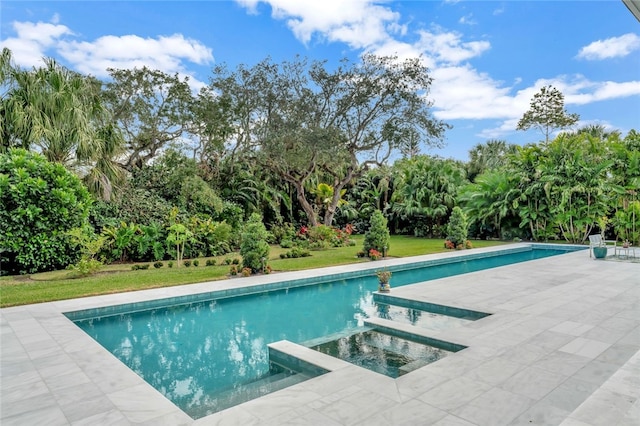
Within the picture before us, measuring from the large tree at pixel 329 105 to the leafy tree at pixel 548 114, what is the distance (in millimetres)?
14944

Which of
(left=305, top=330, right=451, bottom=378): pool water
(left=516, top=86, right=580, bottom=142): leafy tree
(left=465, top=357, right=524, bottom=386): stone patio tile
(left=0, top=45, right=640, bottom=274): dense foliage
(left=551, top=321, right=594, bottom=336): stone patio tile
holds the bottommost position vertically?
(left=305, top=330, right=451, bottom=378): pool water

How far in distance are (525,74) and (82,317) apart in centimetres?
2560

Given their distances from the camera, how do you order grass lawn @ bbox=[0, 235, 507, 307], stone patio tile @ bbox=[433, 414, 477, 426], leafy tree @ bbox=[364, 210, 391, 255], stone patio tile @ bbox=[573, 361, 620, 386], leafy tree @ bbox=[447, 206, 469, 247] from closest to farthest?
1. stone patio tile @ bbox=[433, 414, 477, 426]
2. stone patio tile @ bbox=[573, 361, 620, 386]
3. grass lawn @ bbox=[0, 235, 507, 307]
4. leafy tree @ bbox=[364, 210, 391, 255]
5. leafy tree @ bbox=[447, 206, 469, 247]

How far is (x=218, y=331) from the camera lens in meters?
6.48

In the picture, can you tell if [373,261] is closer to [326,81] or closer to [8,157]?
[326,81]

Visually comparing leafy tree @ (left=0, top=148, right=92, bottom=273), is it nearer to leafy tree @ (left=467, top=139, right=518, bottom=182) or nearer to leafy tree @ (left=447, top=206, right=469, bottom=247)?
leafy tree @ (left=447, top=206, right=469, bottom=247)

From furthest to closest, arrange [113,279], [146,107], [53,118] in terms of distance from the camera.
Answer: [146,107] < [53,118] < [113,279]

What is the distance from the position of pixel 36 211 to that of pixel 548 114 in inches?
1185

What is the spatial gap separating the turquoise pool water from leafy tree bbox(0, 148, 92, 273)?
15.3 ft

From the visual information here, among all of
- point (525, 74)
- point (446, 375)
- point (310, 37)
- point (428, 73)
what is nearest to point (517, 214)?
point (428, 73)

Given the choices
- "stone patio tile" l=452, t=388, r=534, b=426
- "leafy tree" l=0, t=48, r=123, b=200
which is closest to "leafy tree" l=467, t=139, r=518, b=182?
"leafy tree" l=0, t=48, r=123, b=200

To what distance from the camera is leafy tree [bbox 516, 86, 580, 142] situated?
2769cm

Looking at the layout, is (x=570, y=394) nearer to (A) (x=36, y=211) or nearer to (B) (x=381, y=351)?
(B) (x=381, y=351)

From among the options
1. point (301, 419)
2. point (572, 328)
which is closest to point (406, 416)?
point (301, 419)
